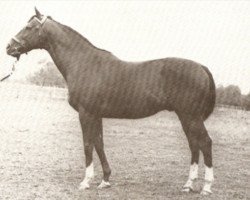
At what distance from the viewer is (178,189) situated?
25.1 feet

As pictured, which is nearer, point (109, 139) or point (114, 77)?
point (114, 77)

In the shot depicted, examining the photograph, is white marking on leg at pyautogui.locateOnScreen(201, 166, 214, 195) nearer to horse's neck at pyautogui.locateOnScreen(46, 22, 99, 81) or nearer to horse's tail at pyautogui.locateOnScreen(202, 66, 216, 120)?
horse's tail at pyautogui.locateOnScreen(202, 66, 216, 120)

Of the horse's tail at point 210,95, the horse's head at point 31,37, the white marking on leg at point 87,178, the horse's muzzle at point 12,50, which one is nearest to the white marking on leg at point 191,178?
the horse's tail at point 210,95

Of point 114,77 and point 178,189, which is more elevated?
point 114,77

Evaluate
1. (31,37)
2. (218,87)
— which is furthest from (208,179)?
(218,87)

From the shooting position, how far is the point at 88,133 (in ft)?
23.9

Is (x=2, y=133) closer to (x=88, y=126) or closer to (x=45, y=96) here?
(x=88, y=126)

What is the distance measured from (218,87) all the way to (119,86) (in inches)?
638

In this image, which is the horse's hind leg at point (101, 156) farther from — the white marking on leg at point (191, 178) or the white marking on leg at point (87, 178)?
the white marking on leg at point (191, 178)

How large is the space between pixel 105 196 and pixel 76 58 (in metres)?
2.40

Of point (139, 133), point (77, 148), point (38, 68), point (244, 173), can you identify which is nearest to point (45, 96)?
point (38, 68)

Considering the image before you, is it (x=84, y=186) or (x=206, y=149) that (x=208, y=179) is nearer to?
(x=206, y=149)

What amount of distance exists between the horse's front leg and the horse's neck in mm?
803

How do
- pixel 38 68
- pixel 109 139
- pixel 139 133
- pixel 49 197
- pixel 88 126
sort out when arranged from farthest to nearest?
pixel 38 68 → pixel 139 133 → pixel 109 139 → pixel 88 126 → pixel 49 197
